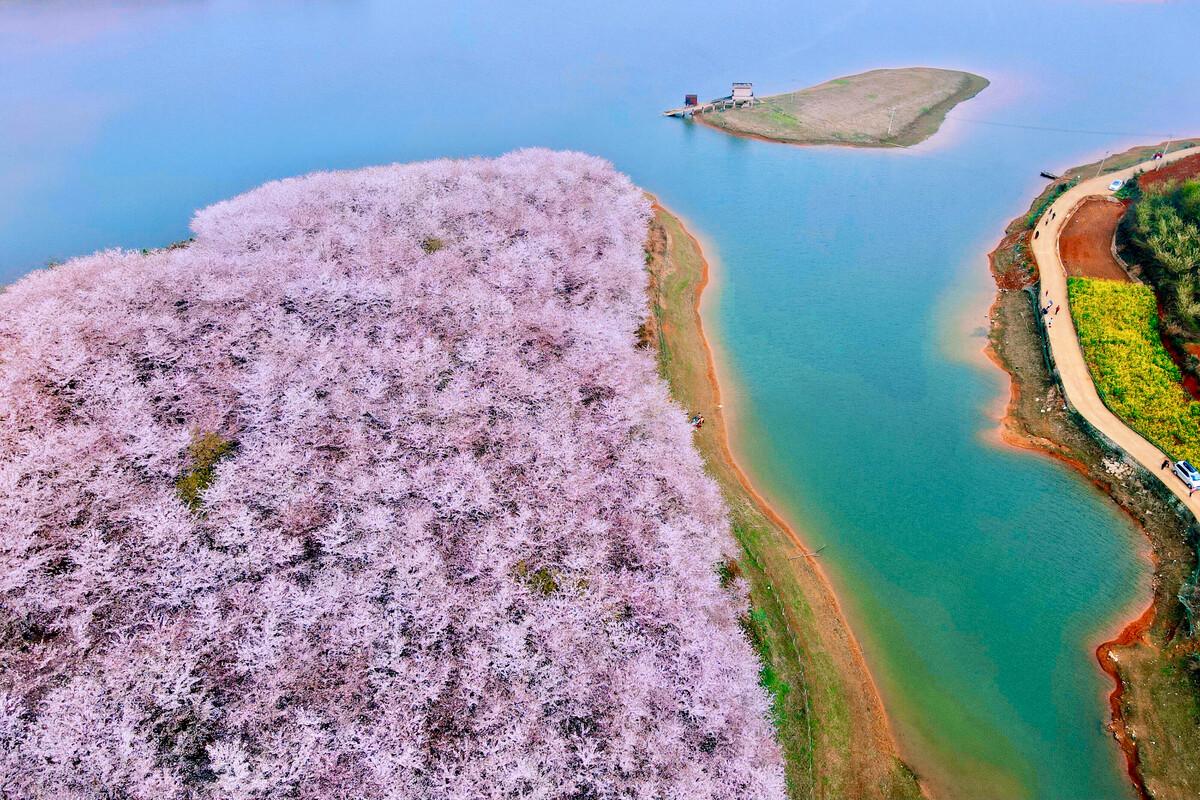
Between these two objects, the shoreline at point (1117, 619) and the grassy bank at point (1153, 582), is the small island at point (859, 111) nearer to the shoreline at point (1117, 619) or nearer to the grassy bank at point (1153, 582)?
the grassy bank at point (1153, 582)

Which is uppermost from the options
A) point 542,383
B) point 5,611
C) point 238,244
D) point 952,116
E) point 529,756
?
point 952,116

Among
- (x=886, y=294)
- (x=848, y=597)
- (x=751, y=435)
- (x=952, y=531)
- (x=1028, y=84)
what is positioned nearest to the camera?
(x=848, y=597)

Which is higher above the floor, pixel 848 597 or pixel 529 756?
pixel 529 756

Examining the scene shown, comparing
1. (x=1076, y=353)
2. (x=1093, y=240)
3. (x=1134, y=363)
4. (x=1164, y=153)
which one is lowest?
(x=1076, y=353)

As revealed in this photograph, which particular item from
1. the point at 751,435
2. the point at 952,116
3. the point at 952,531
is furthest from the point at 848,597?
the point at 952,116

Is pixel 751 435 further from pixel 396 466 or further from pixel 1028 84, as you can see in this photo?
pixel 1028 84

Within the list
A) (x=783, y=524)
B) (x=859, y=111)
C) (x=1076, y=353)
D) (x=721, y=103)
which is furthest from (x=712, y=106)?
(x=783, y=524)

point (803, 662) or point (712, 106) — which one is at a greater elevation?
point (712, 106)

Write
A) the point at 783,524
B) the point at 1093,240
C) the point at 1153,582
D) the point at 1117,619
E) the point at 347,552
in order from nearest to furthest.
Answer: the point at 347,552, the point at 1117,619, the point at 1153,582, the point at 783,524, the point at 1093,240

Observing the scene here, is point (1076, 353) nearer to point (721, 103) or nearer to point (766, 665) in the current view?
point (766, 665)
